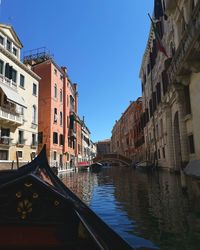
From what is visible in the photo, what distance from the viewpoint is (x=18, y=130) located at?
2189cm

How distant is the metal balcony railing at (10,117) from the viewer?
19.0 m

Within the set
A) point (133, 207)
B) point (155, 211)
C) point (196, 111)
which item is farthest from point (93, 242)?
point (196, 111)

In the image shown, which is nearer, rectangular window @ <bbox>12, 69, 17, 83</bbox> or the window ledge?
the window ledge

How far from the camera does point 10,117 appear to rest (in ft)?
65.6

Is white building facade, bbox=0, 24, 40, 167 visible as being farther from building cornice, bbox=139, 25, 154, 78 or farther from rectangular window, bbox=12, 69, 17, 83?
building cornice, bbox=139, 25, 154, 78

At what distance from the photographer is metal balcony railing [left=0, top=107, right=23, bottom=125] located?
62.5ft

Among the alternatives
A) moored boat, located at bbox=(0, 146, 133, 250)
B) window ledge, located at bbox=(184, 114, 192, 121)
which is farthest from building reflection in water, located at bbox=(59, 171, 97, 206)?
window ledge, located at bbox=(184, 114, 192, 121)

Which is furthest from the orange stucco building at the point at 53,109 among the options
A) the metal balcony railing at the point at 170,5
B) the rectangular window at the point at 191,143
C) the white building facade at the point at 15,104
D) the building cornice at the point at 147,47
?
the metal balcony railing at the point at 170,5

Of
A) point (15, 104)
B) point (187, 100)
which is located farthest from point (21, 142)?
point (187, 100)

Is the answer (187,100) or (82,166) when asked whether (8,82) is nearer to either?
(187,100)

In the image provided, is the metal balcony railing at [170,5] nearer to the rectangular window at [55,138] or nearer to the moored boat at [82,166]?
the rectangular window at [55,138]

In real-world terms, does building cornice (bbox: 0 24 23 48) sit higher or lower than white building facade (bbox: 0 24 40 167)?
higher

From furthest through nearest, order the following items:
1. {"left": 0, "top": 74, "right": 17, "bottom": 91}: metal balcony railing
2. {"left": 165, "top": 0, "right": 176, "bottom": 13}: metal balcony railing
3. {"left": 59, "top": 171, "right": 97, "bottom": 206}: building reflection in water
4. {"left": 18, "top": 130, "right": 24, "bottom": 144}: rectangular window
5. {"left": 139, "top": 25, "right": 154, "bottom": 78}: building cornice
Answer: {"left": 139, "top": 25, "right": 154, "bottom": 78}: building cornice
{"left": 18, "top": 130, "right": 24, "bottom": 144}: rectangular window
{"left": 0, "top": 74, "right": 17, "bottom": 91}: metal balcony railing
{"left": 165, "top": 0, "right": 176, "bottom": 13}: metal balcony railing
{"left": 59, "top": 171, "right": 97, "bottom": 206}: building reflection in water

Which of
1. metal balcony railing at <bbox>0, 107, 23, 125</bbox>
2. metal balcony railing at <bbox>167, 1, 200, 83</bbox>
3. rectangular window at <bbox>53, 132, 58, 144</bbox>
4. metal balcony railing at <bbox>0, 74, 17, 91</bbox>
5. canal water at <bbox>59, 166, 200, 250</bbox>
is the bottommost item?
canal water at <bbox>59, 166, 200, 250</bbox>
